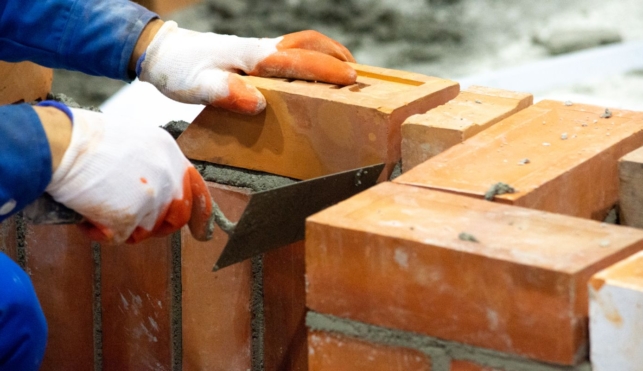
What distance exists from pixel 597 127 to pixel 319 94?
54cm

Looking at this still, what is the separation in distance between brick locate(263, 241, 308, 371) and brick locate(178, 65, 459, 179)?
6.8 inches

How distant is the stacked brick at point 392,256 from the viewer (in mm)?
1172

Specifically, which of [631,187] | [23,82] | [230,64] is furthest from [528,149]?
[23,82]

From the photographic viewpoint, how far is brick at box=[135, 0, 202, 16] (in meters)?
4.95

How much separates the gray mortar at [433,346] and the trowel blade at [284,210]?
21 centimetres

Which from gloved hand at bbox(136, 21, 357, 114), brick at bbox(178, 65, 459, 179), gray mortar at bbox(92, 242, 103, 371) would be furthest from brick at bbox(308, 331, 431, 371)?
gray mortar at bbox(92, 242, 103, 371)

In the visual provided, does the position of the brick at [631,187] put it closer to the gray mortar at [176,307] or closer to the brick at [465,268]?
the brick at [465,268]

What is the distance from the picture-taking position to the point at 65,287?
2.02 metres

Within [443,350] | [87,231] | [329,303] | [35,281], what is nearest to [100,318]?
[35,281]

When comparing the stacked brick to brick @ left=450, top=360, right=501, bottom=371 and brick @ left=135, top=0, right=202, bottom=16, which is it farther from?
brick @ left=135, top=0, right=202, bottom=16

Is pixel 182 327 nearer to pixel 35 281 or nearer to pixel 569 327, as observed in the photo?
pixel 35 281

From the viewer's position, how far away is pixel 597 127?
1693mm

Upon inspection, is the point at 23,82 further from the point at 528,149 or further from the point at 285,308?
the point at 528,149

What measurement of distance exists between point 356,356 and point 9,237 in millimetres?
1043
